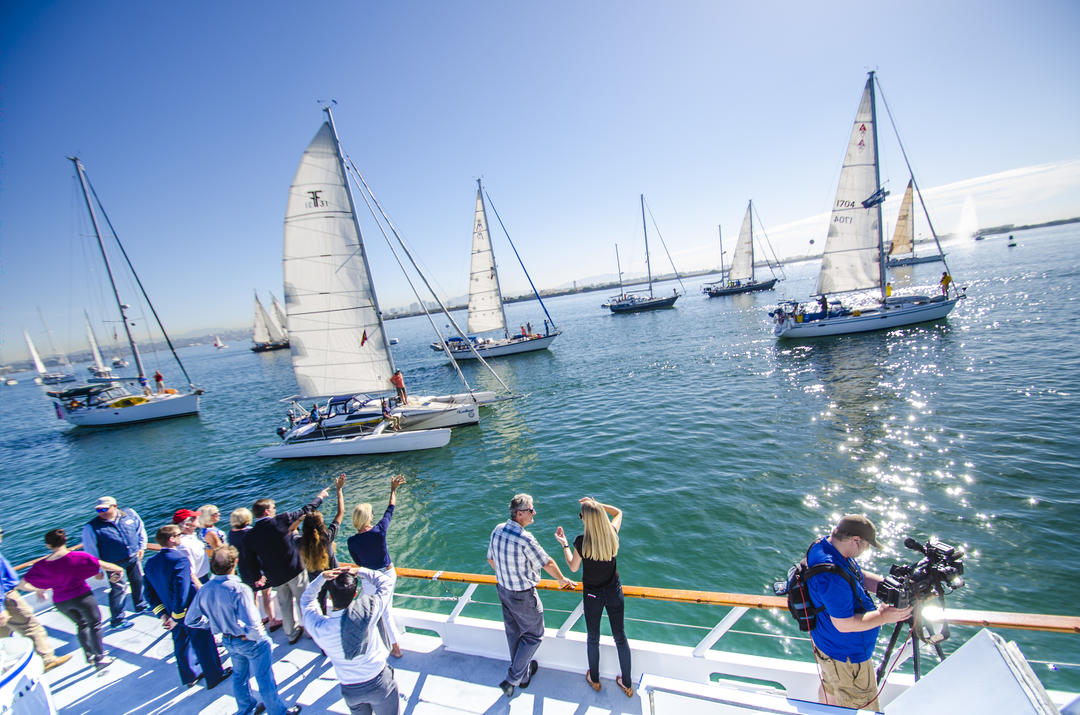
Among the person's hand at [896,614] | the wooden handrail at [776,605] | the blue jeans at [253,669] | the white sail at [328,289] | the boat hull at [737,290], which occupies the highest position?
the white sail at [328,289]

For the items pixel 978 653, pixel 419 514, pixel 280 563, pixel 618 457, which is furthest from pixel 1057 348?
pixel 280 563

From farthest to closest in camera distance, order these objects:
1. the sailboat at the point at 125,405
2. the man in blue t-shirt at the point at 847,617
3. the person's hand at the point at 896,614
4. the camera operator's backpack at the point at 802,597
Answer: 1. the sailboat at the point at 125,405
2. the camera operator's backpack at the point at 802,597
3. the man in blue t-shirt at the point at 847,617
4. the person's hand at the point at 896,614

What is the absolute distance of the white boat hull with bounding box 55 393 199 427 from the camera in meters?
29.5

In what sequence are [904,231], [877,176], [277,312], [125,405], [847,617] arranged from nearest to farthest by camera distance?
1. [847,617]
2. [877,176]
3. [125,405]
4. [904,231]
5. [277,312]

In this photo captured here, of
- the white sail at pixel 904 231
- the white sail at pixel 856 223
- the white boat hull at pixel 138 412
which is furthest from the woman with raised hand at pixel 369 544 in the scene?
the white sail at pixel 904 231

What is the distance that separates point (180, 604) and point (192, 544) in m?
0.85

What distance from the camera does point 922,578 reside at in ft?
9.50

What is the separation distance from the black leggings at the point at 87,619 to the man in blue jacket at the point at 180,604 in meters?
1.35

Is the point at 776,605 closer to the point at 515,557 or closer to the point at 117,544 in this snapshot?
the point at 515,557

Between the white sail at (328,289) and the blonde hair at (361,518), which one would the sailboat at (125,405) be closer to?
the white sail at (328,289)

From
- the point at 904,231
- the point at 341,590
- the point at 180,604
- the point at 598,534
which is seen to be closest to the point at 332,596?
the point at 341,590

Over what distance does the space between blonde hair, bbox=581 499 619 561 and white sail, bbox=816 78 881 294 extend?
30774 mm

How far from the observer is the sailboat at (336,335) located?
13914 mm

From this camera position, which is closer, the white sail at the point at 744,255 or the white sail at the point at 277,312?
the white sail at the point at 744,255
